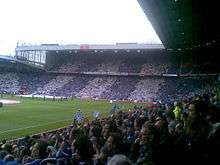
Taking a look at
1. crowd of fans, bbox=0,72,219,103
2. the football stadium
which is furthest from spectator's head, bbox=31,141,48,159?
crowd of fans, bbox=0,72,219,103

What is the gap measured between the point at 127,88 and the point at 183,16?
54723 millimetres

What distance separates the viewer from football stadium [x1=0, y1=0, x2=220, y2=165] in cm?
736

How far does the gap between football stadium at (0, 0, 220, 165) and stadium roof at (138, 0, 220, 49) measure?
68mm

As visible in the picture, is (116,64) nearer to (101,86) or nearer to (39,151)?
(101,86)

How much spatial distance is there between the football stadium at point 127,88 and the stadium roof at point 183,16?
7cm

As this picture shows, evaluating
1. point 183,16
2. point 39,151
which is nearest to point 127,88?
point 183,16

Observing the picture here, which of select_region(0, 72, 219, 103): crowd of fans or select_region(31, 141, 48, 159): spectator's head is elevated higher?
select_region(0, 72, 219, 103): crowd of fans

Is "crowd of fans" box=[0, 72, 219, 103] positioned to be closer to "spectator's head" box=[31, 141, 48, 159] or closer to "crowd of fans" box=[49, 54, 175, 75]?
"crowd of fans" box=[49, 54, 175, 75]

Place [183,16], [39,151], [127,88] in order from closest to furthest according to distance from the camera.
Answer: [39,151], [183,16], [127,88]

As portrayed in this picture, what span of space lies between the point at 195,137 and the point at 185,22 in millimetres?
23513

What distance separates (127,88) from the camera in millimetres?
82188

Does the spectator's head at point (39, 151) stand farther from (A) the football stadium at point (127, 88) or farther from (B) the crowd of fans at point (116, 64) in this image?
(B) the crowd of fans at point (116, 64)

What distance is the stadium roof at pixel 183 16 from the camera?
2261 centimetres

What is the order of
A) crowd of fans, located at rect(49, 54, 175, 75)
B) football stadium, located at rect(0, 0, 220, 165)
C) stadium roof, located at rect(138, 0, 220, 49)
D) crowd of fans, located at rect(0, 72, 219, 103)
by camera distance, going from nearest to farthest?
1. football stadium, located at rect(0, 0, 220, 165)
2. stadium roof, located at rect(138, 0, 220, 49)
3. crowd of fans, located at rect(0, 72, 219, 103)
4. crowd of fans, located at rect(49, 54, 175, 75)
